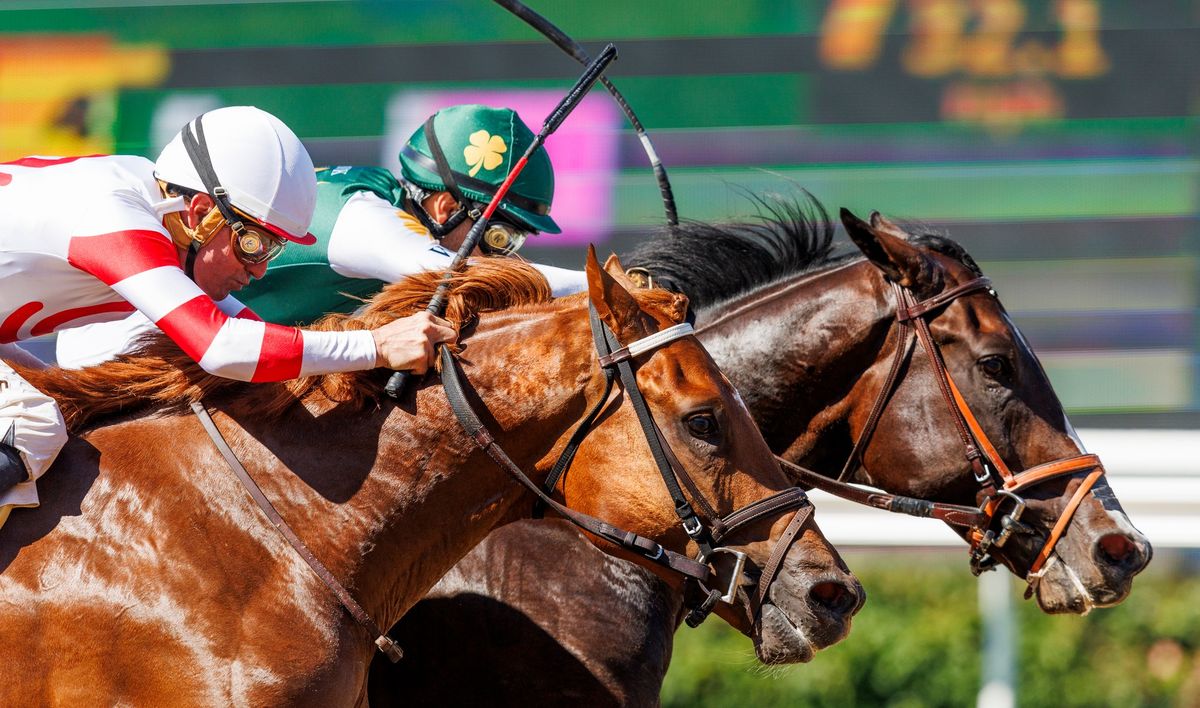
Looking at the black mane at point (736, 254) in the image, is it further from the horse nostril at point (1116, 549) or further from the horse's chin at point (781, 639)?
the horse's chin at point (781, 639)

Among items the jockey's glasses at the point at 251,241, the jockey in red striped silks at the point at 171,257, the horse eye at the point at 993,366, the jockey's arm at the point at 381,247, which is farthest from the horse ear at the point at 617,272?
the horse eye at the point at 993,366

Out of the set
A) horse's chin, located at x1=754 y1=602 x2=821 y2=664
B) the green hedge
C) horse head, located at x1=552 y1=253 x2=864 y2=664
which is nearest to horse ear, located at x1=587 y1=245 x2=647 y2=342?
horse head, located at x1=552 y1=253 x2=864 y2=664

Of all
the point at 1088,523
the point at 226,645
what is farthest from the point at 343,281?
the point at 1088,523

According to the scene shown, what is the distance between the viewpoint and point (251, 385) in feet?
8.39

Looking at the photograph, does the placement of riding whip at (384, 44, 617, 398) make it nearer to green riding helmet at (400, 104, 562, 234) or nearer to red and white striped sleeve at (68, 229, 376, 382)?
red and white striped sleeve at (68, 229, 376, 382)

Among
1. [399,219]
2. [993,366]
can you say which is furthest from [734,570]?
[399,219]

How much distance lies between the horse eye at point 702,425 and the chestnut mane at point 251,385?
16.4 inches

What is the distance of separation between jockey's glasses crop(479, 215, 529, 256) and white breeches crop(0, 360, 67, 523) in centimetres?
115

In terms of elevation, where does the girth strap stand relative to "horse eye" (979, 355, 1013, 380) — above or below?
below

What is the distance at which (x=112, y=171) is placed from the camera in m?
2.52

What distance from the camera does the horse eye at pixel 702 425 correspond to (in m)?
2.43

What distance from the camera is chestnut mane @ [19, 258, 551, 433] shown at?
2.52 metres

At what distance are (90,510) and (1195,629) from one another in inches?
167

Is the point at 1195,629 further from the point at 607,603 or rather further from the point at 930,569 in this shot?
the point at 607,603
